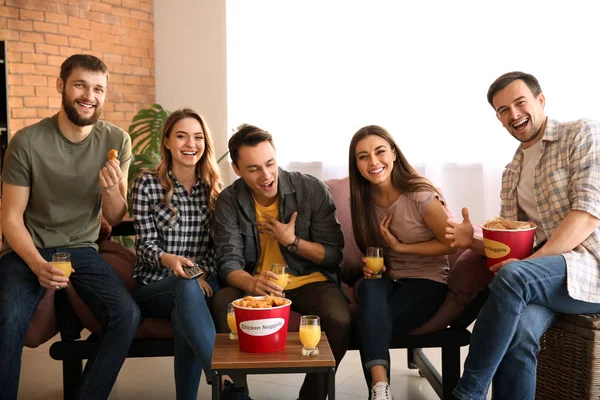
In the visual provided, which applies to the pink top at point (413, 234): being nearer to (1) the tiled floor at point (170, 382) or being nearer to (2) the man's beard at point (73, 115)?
(1) the tiled floor at point (170, 382)

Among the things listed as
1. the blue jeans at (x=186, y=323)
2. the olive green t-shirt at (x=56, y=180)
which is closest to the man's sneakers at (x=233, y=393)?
the blue jeans at (x=186, y=323)

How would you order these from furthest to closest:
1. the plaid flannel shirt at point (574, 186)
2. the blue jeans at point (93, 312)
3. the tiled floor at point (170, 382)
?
the tiled floor at point (170, 382) → the blue jeans at point (93, 312) → the plaid flannel shirt at point (574, 186)

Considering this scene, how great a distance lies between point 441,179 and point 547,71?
3.50 feet

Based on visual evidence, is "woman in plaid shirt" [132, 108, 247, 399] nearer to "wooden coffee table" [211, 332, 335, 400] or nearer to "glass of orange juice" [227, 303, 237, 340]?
"glass of orange juice" [227, 303, 237, 340]

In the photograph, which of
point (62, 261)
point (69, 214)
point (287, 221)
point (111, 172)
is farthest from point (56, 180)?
point (287, 221)

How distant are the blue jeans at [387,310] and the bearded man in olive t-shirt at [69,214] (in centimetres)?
92

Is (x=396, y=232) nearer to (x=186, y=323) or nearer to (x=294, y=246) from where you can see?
(x=294, y=246)

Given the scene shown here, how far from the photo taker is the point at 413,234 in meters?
2.95

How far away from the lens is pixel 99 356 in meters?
2.67

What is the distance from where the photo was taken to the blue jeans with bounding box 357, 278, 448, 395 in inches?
106

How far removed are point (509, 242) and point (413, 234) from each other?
0.50 meters

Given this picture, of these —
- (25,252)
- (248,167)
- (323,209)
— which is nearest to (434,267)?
(323,209)

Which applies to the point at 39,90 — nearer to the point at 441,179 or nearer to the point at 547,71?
the point at 441,179

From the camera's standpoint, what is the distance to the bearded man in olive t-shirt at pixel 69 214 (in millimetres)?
2695
